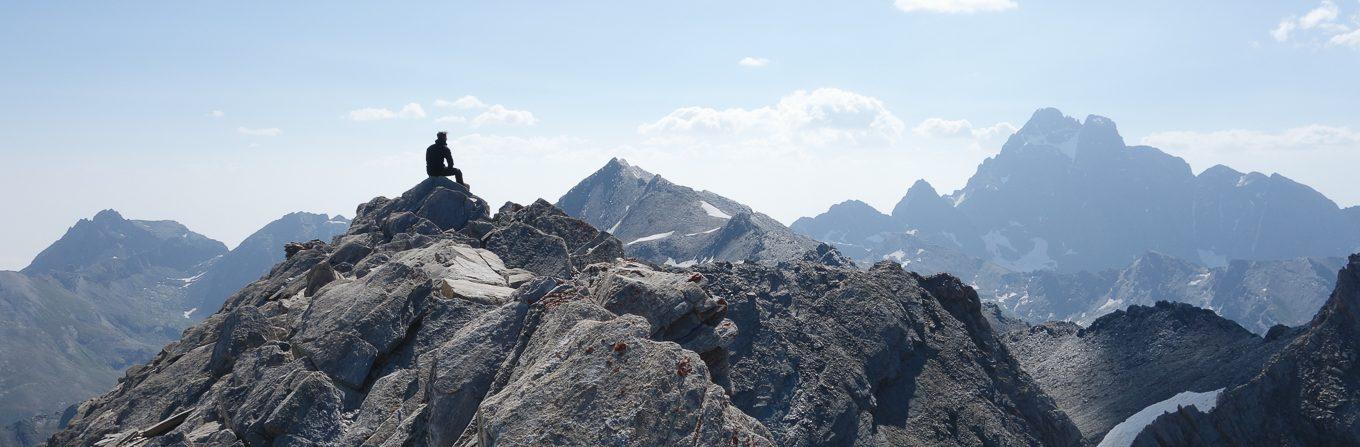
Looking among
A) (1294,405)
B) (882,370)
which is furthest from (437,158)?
(1294,405)

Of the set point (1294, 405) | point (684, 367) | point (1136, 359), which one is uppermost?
point (684, 367)

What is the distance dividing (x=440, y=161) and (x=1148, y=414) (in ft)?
188

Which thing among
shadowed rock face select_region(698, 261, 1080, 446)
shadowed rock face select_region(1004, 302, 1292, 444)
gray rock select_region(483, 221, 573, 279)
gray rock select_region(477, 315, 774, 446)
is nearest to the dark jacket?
gray rock select_region(483, 221, 573, 279)

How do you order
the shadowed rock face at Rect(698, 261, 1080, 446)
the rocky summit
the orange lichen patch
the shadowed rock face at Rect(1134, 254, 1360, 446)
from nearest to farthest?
1. the orange lichen patch
2. the rocky summit
3. the shadowed rock face at Rect(698, 261, 1080, 446)
4. the shadowed rock face at Rect(1134, 254, 1360, 446)

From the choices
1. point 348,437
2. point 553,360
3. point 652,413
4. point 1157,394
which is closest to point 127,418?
point 348,437

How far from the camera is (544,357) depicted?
17.8m

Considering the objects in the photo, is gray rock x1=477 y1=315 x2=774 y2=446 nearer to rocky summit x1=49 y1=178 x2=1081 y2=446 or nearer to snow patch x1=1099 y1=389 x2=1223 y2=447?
rocky summit x1=49 y1=178 x2=1081 y2=446

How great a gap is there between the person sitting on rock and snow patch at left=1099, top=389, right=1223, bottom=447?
51512 mm

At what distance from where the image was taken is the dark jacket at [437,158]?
4525 cm

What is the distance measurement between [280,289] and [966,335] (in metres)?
38.3

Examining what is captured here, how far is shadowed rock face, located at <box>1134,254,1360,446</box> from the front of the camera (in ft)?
176

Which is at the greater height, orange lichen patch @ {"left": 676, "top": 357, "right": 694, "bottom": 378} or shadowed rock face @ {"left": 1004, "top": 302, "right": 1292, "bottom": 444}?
orange lichen patch @ {"left": 676, "top": 357, "right": 694, "bottom": 378}

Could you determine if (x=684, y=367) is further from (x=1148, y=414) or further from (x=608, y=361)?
(x=1148, y=414)

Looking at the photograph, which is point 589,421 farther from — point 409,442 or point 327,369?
point 327,369
